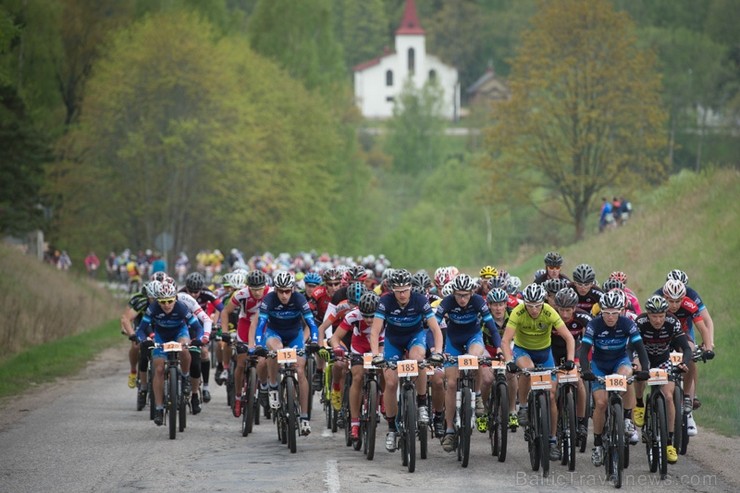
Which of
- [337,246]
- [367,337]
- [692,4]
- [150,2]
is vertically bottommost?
[367,337]

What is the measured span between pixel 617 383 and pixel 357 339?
12.5ft

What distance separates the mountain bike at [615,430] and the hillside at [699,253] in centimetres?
521

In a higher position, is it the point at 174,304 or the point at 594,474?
the point at 174,304

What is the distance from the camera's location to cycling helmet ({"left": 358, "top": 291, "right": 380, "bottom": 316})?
1678 cm

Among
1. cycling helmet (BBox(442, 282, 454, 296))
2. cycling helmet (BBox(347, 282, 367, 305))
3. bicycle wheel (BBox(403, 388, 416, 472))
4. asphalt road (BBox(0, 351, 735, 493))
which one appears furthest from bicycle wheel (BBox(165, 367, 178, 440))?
bicycle wheel (BBox(403, 388, 416, 472))

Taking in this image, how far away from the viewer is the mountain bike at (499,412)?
52.2 feet

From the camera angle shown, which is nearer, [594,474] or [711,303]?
[594,474]

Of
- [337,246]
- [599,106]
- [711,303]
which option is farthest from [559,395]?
[337,246]

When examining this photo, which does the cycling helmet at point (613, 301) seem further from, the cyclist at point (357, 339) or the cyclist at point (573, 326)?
the cyclist at point (357, 339)

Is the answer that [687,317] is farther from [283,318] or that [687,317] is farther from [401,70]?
[401,70]

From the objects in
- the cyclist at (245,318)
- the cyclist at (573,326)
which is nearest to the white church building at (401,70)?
the cyclist at (245,318)

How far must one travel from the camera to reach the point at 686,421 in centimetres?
1661

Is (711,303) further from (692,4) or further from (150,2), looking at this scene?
(692,4)

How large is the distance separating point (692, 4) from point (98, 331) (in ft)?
284
